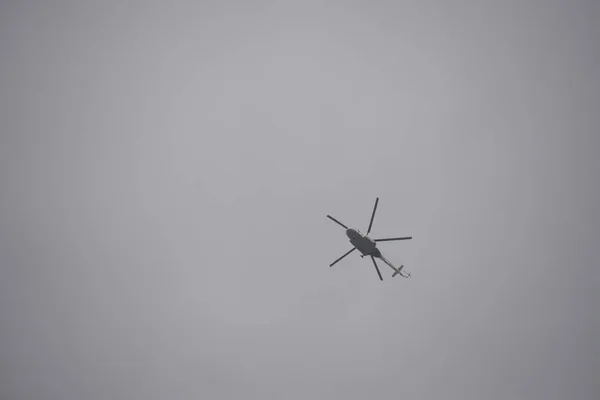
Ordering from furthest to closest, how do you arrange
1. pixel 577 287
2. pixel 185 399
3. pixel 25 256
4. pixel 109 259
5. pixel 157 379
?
pixel 109 259, pixel 25 256, pixel 577 287, pixel 157 379, pixel 185 399

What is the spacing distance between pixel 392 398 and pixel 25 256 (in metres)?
152

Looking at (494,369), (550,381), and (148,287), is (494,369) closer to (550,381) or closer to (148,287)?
(550,381)

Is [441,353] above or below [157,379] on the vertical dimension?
below

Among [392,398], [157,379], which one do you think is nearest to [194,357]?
→ [157,379]

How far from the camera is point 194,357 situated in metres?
106

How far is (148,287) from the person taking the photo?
439 ft

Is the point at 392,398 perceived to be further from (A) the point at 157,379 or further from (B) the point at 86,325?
(B) the point at 86,325

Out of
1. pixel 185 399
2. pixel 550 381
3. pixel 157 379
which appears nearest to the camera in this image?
pixel 550 381

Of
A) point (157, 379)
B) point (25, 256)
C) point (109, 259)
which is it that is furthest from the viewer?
point (109, 259)

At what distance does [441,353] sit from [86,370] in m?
115

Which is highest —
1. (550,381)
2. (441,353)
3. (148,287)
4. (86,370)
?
(148,287)

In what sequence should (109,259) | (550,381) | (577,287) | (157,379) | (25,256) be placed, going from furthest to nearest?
(109,259)
(25,256)
(577,287)
(157,379)
(550,381)

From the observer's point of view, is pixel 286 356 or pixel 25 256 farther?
pixel 25 256

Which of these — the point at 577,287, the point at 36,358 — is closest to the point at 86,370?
the point at 36,358
